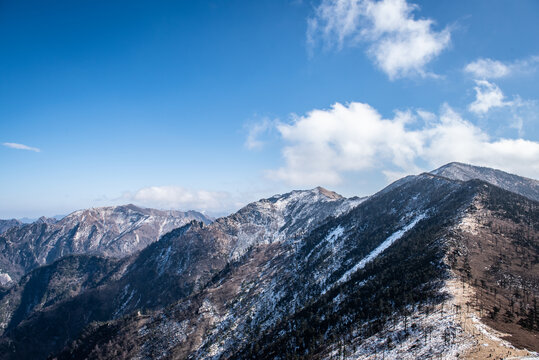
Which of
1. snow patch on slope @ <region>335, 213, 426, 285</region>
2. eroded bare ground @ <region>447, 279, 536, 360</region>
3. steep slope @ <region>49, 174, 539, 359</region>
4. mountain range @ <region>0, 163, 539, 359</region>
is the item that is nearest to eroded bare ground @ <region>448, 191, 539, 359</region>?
eroded bare ground @ <region>447, 279, 536, 360</region>

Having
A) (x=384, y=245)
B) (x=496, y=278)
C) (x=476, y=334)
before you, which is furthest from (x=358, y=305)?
(x=384, y=245)

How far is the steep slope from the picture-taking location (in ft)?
191

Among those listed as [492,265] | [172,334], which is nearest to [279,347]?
[492,265]

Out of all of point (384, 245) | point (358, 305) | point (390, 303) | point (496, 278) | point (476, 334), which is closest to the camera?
point (476, 334)

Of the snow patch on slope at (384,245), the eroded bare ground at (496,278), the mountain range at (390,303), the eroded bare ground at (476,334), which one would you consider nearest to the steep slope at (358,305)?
the eroded bare ground at (476,334)

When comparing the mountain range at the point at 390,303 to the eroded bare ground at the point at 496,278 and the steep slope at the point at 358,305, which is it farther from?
the steep slope at the point at 358,305

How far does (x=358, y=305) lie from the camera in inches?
3374

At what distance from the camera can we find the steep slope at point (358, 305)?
5819cm

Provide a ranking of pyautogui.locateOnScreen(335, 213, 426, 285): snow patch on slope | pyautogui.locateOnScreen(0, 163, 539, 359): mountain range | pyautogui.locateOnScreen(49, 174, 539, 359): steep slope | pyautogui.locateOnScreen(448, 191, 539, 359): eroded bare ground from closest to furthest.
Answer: pyautogui.locateOnScreen(448, 191, 539, 359): eroded bare ground
pyautogui.locateOnScreen(0, 163, 539, 359): mountain range
pyautogui.locateOnScreen(49, 174, 539, 359): steep slope
pyautogui.locateOnScreen(335, 213, 426, 285): snow patch on slope

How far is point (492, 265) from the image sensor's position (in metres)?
88.6

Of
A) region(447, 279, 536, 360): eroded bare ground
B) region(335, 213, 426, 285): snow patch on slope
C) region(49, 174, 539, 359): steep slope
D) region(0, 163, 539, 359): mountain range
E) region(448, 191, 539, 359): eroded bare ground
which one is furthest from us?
region(335, 213, 426, 285): snow patch on slope

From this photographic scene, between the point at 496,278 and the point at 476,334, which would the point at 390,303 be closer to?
the point at 476,334

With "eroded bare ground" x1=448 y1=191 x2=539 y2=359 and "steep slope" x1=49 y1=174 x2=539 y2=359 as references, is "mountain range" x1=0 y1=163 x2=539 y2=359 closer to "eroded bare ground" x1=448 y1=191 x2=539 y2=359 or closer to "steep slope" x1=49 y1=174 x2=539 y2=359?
"eroded bare ground" x1=448 y1=191 x2=539 y2=359

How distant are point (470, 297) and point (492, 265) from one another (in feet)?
110
